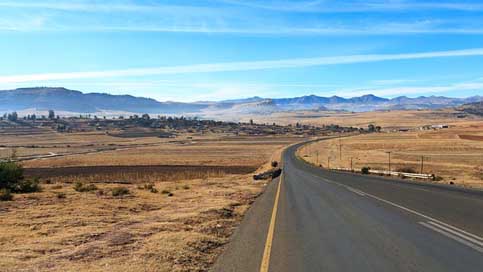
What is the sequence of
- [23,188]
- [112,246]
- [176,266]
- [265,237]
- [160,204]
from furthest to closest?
1. [23,188]
2. [160,204]
3. [265,237]
4. [112,246]
5. [176,266]

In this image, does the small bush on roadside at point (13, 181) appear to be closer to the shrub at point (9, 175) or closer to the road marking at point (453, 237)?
the shrub at point (9, 175)

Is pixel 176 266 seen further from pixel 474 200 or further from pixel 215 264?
pixel 474 200

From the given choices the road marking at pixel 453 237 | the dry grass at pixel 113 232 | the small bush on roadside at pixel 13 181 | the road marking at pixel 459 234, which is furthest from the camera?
the small bush on roadside at pixel 13 181

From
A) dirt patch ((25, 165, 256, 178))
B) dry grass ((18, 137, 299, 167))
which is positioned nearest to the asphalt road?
dirt patch ((25, 165, 256, 178))

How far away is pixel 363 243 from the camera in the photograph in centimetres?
1154

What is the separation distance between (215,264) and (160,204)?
12.2 metres

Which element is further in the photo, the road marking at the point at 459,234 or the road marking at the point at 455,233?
the road marking at the point at 459,234

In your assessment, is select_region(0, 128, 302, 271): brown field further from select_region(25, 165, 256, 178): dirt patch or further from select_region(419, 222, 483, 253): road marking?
select_region(25, 165, 256, 178): dirt patch

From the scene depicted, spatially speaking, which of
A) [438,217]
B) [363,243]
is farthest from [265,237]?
[438,217]

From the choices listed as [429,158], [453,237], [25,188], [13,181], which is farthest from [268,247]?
[429,158]

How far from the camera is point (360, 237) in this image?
12367mm

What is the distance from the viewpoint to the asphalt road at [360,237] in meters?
9.51

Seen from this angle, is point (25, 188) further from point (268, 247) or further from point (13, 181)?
point (268, 247)

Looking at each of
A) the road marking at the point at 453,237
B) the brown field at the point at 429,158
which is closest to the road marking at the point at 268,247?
the road marking at the point at 453,237
